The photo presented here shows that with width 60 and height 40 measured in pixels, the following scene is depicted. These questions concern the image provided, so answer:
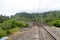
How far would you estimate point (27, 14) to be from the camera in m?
87.4

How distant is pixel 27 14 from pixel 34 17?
676cm

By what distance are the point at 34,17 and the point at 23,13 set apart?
9.90 meters

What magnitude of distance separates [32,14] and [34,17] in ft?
10.7

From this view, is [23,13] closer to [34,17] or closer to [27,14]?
[27,14]

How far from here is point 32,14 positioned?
84.6 m

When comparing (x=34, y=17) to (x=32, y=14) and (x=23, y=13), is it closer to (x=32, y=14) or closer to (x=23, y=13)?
(x=32, y=14)

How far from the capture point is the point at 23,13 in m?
89.8

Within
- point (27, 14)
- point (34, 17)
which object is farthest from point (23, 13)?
point (34, 17)

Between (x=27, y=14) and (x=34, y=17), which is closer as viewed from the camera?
(x=34, y=17)

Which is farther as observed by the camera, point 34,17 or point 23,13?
point 23,13

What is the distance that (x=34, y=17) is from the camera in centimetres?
8181

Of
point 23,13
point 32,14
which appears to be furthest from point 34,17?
point 23,13

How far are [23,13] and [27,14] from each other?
→ 3.18m
